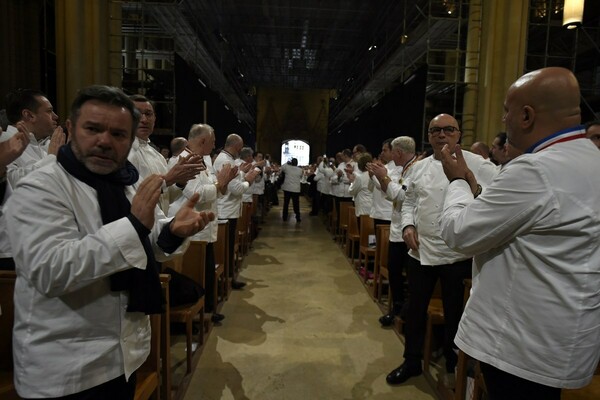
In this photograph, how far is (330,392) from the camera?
2451 mm

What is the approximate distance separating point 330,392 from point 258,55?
1442cm

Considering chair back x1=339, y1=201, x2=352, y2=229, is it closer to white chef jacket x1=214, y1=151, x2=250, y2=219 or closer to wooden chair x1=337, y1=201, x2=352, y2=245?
wooden chair x1=337, y1=201, x2=352, y2=245

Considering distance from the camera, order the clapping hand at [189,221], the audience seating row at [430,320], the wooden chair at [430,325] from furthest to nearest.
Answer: the wooden chair at [430,325]
the audience seating row at [430,320]
the clapping hand at [189,221]

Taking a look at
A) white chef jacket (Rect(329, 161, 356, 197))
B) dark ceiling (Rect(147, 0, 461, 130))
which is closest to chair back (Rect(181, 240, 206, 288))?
white chef jacket (Rect(329, 161, 356, 197))

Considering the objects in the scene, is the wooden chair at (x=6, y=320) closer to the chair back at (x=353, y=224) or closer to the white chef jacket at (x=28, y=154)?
the white chef jacket at (x=28, y=154)

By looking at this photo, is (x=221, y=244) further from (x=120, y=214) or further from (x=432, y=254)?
(x=120, y=214)

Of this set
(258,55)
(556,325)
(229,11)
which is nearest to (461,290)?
(556,325)

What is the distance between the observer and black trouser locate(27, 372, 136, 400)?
1.15 m

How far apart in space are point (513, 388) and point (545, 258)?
441 millimetres

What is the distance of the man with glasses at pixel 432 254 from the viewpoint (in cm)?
237

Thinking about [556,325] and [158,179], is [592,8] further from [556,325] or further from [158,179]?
[158,179]

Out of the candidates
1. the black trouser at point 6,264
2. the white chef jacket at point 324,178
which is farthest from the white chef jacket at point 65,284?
the white chef jacket at point 324,178

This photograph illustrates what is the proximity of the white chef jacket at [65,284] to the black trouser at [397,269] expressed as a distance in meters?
2.53

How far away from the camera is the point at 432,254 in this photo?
2.41 metres
